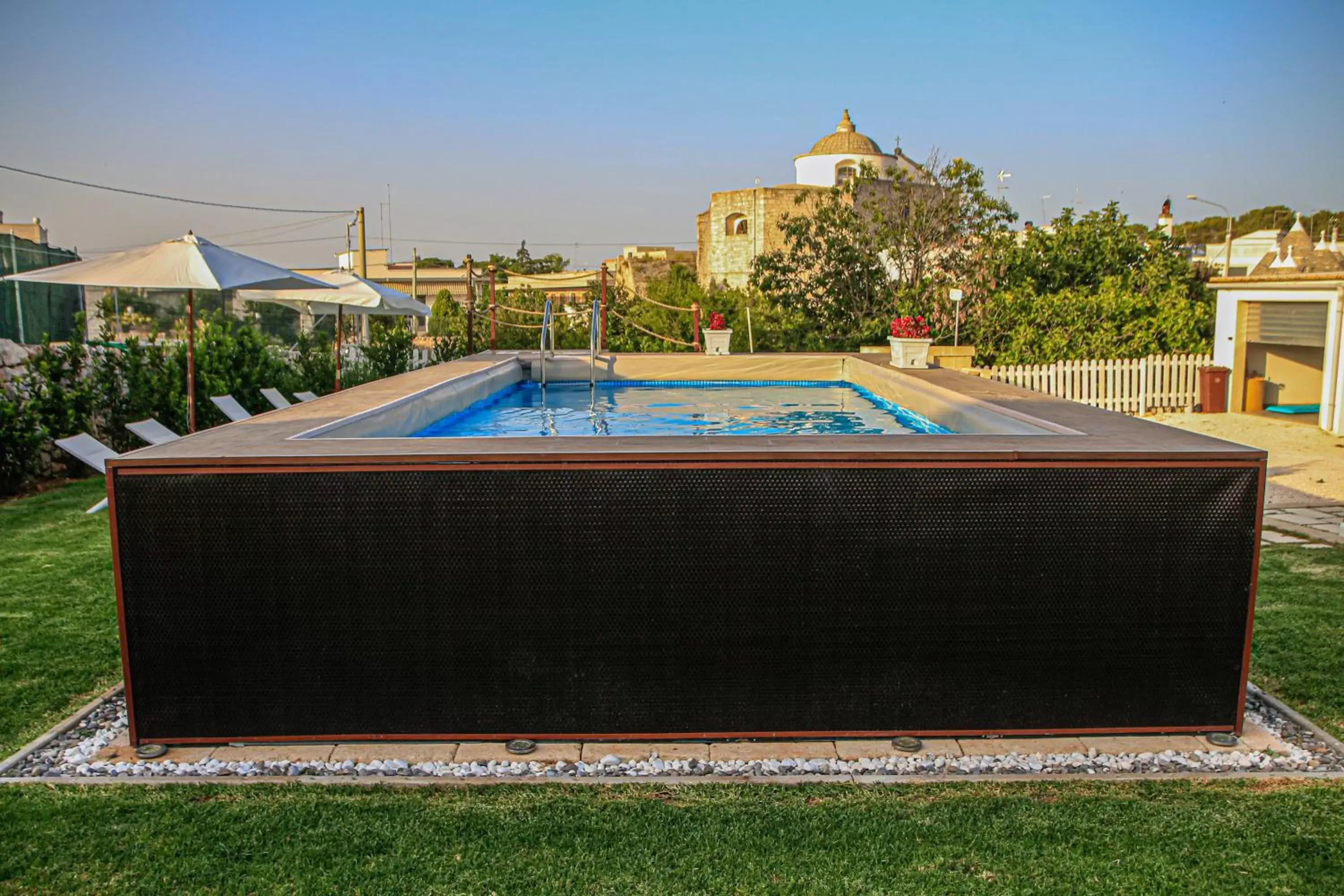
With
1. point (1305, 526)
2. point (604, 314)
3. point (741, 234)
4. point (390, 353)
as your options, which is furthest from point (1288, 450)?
point (741, 234)

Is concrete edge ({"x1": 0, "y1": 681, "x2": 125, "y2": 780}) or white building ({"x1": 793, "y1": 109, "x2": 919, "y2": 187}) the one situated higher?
white building ({"x1": 793, "y1": 109, "x2": 919, "y2": 187})

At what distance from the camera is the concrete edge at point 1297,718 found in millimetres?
3320

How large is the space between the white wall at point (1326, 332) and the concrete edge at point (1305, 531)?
5.21m

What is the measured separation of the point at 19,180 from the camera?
20156mm

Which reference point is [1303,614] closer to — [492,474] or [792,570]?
[792,570]

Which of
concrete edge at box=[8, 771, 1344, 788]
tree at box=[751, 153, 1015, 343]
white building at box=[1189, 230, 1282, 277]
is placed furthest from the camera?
white building at box=[1189, 230, 1282, 277]

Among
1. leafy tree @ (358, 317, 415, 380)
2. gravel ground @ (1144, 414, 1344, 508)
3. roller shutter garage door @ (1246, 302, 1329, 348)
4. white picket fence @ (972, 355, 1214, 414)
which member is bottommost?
gravel ground @ (1144, 414, 1344, 508)

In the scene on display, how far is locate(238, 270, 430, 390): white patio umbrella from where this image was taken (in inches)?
405

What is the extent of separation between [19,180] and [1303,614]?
22785 millimetres

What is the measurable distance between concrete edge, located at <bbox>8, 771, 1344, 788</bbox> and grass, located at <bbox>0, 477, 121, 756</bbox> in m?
0.66

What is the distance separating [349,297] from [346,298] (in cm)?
4

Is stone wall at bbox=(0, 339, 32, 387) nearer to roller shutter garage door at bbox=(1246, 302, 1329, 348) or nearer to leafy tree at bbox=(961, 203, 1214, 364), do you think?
leafy tree at bbox=(961, 203, 1214, 364)

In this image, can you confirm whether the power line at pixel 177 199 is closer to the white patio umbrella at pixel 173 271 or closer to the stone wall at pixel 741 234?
the white patio umbrella at pixel 173 271

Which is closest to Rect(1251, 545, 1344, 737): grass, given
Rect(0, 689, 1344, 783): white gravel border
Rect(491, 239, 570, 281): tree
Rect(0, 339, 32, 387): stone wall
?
Rect(0, 689, 1344, 783): white gravel border
